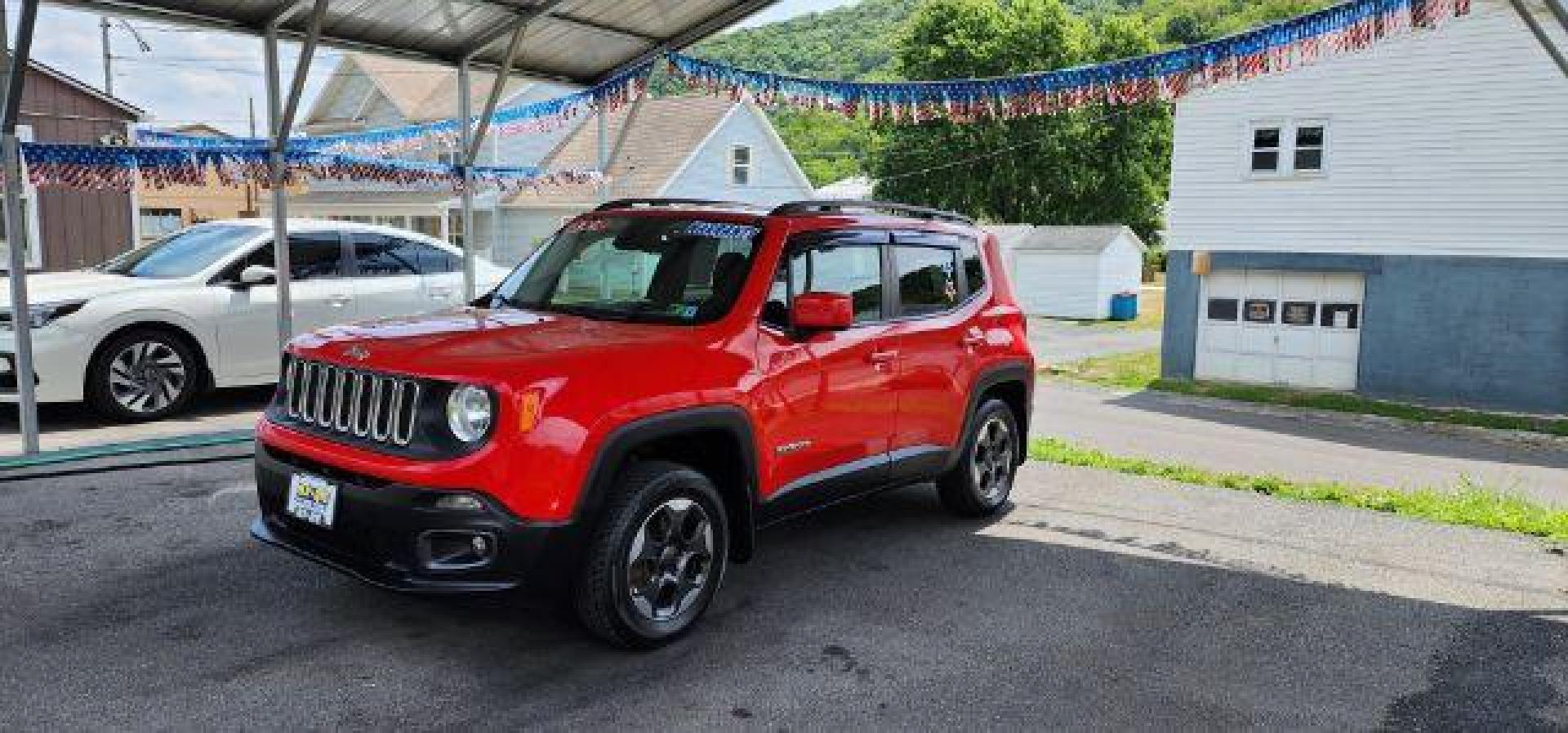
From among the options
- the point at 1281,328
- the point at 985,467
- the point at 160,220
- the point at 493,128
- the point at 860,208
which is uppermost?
the point at 493,128

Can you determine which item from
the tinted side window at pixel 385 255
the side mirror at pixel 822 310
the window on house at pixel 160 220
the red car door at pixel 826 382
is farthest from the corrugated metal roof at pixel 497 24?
the window on house at pixel 160 220

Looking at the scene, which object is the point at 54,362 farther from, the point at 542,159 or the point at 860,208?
the point at 542,159

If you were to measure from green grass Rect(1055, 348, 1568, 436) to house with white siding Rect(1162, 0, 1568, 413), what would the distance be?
2.12 feet

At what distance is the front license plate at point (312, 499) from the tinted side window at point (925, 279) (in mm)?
2836

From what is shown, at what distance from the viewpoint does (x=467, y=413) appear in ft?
12.3

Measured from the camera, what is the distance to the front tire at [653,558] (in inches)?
154

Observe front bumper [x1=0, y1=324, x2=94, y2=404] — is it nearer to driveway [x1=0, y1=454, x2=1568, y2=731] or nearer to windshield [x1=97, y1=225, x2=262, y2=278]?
windshield [x1=97, y1=225, x2=262, y2=278]

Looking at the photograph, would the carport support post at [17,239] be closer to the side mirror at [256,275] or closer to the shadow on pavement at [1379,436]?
the side mirror at [256,275]

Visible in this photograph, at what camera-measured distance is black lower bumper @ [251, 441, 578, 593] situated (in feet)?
12.0

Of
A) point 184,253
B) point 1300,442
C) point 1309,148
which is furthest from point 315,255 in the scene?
point 1309,148

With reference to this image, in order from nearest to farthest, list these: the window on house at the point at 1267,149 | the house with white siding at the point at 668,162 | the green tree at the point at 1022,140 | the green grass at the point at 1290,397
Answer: the green grass at the point at 1290,397 → the window on house at the point at 1267,149 → the house with white siding at the point at 668,162 → the green tree at the point at 1022,140

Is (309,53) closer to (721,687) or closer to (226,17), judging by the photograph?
(226,17)

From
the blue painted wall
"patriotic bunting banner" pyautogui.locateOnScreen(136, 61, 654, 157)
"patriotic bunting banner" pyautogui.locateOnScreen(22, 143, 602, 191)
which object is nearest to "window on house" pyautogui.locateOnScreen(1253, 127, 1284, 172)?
the blue painted wall

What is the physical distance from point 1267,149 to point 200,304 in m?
17.3
